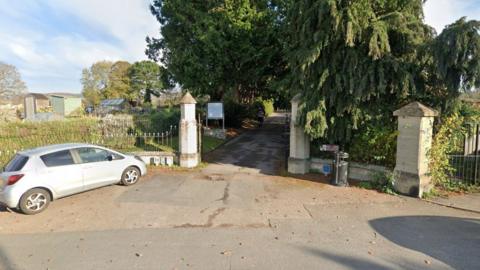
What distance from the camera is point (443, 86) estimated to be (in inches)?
300

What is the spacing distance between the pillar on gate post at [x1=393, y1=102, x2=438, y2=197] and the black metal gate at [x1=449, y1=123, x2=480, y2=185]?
1181mm

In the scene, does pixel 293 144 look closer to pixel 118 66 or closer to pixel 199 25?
pixel 199 25

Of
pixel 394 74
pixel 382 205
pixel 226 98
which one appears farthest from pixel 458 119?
pixel 226 98

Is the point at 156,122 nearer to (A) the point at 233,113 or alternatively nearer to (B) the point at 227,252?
(A) the point at 233,113

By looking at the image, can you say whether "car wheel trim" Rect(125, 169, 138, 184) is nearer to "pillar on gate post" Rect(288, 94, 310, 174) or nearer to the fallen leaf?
the fallen leaf

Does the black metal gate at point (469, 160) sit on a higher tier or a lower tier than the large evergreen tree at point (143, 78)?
lower

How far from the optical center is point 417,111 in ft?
23.3

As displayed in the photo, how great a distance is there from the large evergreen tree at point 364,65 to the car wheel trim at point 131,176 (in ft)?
18.6

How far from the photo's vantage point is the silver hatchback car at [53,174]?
20.5 feet

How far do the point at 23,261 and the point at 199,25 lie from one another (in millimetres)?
14261

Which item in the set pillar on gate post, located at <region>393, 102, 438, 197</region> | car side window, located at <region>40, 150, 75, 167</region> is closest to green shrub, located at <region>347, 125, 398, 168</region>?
pillar on gate post, located at <region>393, 102, 438, 197</region>

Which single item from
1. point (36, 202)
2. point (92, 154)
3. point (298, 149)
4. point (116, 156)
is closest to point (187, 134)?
point (116, 156)

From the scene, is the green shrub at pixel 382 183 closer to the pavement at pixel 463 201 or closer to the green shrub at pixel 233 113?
the pavement at pixel 463 201

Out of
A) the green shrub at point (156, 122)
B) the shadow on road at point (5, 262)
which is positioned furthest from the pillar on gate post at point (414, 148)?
the green shrub at point (156, 122)
